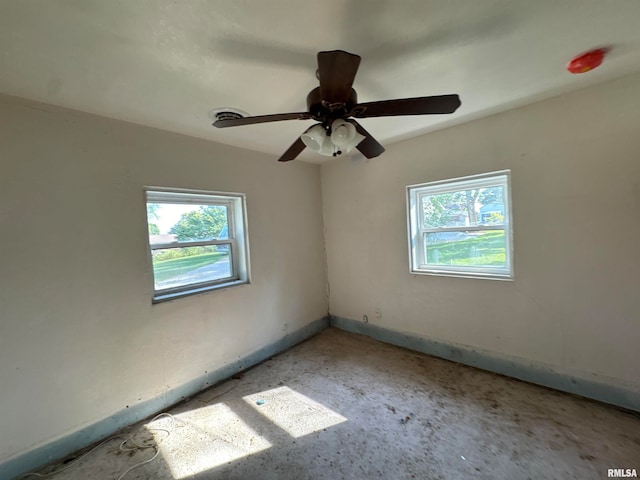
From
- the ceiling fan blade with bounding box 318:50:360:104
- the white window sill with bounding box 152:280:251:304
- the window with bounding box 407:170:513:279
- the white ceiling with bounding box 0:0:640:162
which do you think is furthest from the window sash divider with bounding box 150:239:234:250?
the window with bounding box 407:170:513:279

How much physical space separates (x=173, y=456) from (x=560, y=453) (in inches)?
91.9

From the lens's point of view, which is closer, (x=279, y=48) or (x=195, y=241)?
(x=279, y=48)

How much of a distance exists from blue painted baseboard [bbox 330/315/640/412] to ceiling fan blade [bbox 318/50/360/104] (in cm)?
254

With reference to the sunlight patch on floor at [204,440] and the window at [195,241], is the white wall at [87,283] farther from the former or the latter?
the sunlight patch on floor at [204,440]

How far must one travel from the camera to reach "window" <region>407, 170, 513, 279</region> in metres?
2.27

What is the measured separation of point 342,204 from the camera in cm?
329

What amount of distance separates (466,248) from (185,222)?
8.92ft

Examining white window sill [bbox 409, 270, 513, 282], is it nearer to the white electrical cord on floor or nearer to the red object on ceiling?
the red object on ceiling

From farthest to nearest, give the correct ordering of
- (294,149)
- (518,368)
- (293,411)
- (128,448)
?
(518,368) → (293,411) → (294,149) → (128,448)

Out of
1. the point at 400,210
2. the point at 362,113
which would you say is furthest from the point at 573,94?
the point at 362,113

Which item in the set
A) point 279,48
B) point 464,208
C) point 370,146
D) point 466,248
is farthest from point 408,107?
point 466,248

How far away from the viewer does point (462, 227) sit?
8.15ft

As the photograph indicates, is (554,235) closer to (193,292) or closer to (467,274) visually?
(467,274)

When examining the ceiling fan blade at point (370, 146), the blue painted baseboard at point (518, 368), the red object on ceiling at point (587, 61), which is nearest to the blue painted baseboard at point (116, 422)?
the blue painted baseboard at point (518, 368)
